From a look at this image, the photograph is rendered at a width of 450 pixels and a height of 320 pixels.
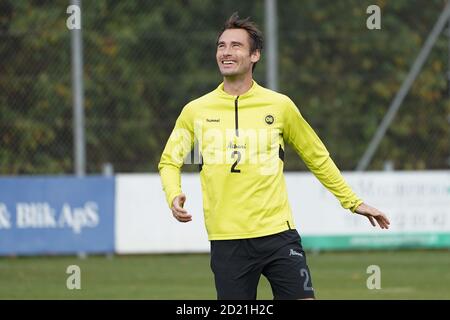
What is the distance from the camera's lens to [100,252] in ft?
59.2

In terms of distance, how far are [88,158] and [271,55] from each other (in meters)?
3.38

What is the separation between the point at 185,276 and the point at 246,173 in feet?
27.7

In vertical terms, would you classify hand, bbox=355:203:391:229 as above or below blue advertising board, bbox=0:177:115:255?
above

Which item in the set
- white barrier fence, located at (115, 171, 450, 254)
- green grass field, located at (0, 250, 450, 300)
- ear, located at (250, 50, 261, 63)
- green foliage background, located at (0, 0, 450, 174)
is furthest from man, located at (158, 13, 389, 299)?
green foliage background, located at (0, 0, 450, 174)

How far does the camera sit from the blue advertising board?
58.2 ft

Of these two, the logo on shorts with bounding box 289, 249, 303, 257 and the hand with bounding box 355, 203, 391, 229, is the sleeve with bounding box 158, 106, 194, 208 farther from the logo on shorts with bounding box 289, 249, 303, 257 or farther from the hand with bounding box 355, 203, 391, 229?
the hand with bounding box 355, 203, 391, 229

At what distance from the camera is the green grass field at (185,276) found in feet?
43.0

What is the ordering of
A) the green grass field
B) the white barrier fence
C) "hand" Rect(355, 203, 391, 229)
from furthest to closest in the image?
1. the white barrier fence
2. the green grass field
3. "hand" Rect(355, 203, 391, 229)

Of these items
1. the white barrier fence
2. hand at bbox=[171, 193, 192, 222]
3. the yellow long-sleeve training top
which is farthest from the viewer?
the white barrier fence

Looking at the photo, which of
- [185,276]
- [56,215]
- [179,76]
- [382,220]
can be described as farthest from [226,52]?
[179,76]

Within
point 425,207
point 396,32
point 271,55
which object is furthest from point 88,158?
point 396,32

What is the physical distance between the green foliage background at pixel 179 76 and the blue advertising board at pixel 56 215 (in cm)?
150

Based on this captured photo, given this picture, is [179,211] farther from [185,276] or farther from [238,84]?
[185,276]

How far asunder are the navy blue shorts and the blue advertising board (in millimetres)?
10934
